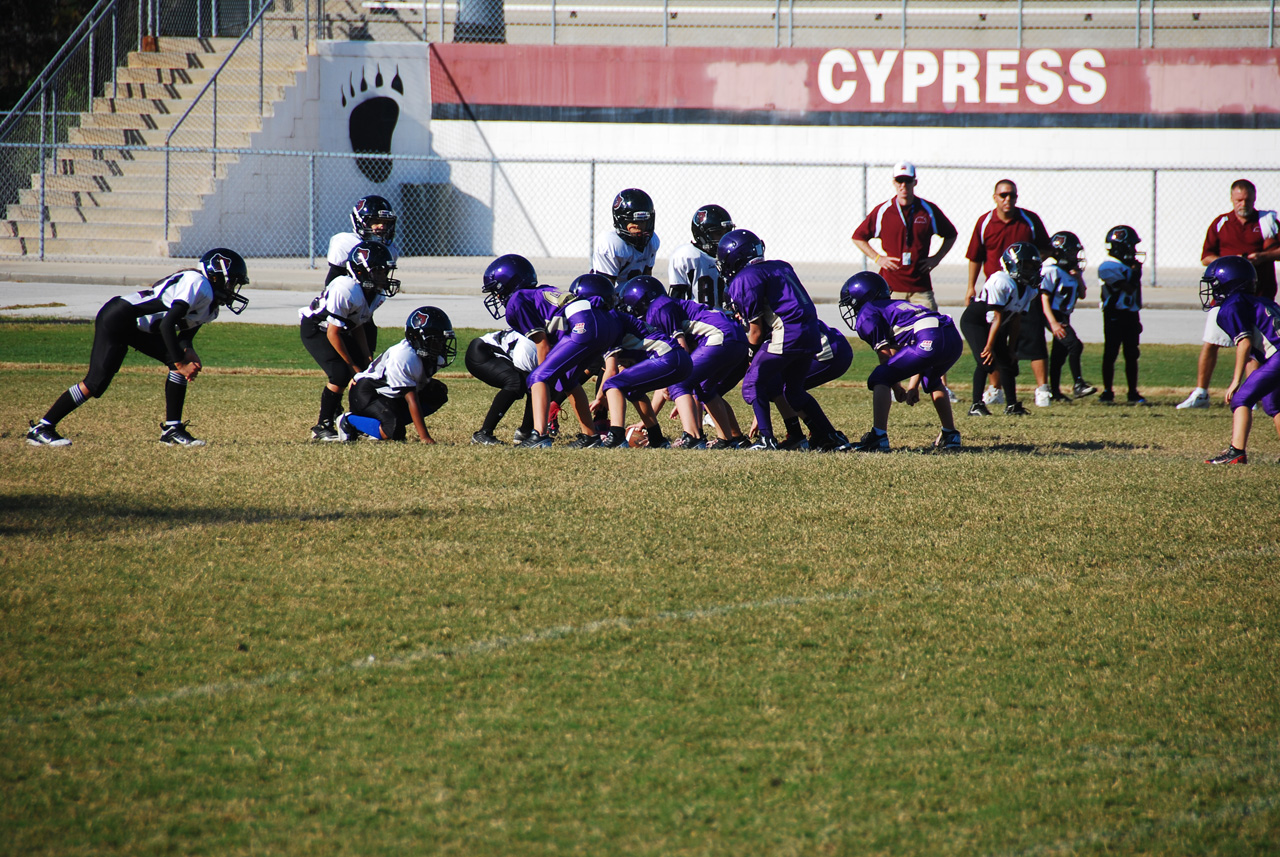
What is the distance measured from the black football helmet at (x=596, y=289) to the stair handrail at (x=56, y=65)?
63.5ft

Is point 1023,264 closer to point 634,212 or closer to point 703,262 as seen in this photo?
point 703,262

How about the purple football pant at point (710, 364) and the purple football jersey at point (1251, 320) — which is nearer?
the purple football jersey at point (1251, 320)

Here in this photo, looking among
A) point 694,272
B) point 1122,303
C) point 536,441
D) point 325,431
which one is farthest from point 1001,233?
point 325,431

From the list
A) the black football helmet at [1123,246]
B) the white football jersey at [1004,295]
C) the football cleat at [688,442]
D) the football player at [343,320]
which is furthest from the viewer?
the black football helmet at [1123,246]

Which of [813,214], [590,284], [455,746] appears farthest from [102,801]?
[813,214]

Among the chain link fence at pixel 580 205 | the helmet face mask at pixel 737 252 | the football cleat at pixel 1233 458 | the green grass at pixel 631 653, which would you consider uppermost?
the chain link fence at pixel 580 205

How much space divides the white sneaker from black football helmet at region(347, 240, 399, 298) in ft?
23.8

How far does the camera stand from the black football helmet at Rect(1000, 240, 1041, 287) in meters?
10.9

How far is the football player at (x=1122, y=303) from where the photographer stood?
1148 centimetres

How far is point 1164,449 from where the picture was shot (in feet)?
30.9

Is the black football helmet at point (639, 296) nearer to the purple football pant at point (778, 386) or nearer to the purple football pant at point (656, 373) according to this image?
the purple football pant at point (656, 373)

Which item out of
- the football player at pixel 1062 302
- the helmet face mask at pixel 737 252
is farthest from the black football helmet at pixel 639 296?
the football player at pixel 1062 302

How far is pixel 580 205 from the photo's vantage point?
2688 centimetres

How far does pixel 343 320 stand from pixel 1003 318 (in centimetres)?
566
